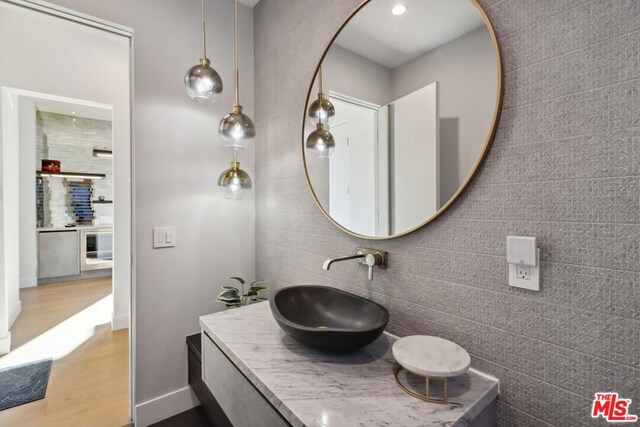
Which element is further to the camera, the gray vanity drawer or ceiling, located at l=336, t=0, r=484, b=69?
ceiling, located at l=336, t=0, r=484, b=69

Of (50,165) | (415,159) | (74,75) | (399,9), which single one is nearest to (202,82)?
(399,9)

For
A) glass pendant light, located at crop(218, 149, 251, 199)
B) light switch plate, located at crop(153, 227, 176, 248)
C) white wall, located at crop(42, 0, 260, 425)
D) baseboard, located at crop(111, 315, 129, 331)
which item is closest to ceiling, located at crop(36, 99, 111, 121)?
baseboard, located at crop(111, 315, 129, 331)

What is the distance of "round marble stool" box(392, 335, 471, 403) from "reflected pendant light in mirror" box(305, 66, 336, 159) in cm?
95

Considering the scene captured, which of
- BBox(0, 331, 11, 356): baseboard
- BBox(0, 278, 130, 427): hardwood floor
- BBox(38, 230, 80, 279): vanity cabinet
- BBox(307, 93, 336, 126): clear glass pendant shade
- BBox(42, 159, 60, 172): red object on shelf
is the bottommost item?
BBox(0, 278, 130, 427): hardwood floor

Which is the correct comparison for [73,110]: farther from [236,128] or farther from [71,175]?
[236,128]

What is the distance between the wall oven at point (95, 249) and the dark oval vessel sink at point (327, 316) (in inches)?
230

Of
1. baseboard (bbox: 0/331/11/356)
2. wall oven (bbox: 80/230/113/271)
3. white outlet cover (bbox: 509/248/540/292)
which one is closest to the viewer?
white outlet cover (bbox: 509/248/540/292)

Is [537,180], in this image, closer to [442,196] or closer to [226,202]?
[442,196]

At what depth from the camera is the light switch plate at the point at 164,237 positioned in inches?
66.1

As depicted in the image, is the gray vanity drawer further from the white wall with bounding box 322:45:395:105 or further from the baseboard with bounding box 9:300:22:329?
the baseboard with bounding box 9:300:22:329

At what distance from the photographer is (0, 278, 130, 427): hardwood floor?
1.77 meters

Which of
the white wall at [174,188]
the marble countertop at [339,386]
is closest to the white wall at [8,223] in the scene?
the white wall at [174,188]

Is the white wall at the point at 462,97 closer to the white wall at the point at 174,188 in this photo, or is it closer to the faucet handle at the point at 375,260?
the faucet handle at the point at 375,260

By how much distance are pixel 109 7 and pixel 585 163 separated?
2244 mm
